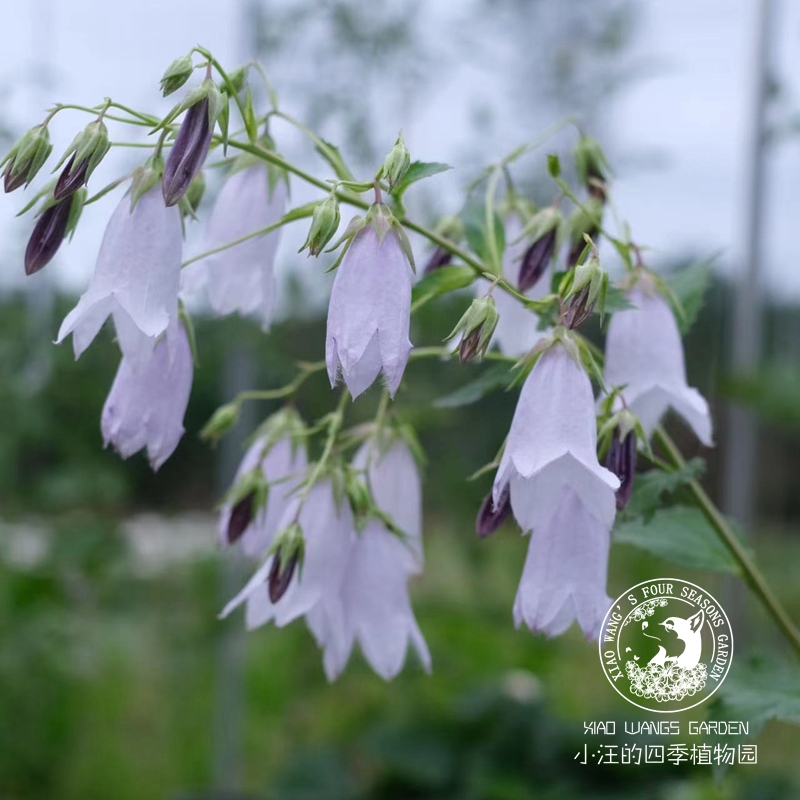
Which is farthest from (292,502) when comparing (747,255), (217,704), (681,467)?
(747,255)

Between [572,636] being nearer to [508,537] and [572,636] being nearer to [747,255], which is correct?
[508,537]

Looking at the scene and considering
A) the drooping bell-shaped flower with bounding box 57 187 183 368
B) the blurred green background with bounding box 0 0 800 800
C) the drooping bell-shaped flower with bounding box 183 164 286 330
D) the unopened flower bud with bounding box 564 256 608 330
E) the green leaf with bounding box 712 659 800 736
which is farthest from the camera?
the blurred green background with bounding box 0 0 800 800

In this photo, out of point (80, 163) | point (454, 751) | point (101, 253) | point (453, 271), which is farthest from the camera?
point (454, 751)

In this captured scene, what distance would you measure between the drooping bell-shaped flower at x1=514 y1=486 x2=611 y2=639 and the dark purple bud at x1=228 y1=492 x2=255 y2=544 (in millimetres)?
293

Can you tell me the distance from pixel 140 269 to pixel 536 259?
14.8 inches

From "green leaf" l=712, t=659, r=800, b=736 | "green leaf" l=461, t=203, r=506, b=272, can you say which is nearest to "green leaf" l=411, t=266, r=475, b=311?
"green leaf" l=461, t=203, r=506, b=272

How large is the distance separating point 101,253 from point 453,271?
0.32 meters

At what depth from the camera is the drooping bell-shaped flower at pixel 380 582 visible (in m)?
1.05

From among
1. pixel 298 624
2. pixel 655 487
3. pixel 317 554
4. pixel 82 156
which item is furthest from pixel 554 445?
pixel 298 624

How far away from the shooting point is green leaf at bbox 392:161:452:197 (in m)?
0.89

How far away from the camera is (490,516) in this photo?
2.76 feet

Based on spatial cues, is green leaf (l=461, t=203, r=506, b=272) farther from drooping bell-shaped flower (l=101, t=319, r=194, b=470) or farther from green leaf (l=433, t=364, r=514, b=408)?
drooping bell-shaped flower (l=101, t=319, r=194, b=470)

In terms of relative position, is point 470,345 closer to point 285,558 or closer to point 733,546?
point 285,558

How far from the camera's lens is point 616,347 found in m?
1.04
